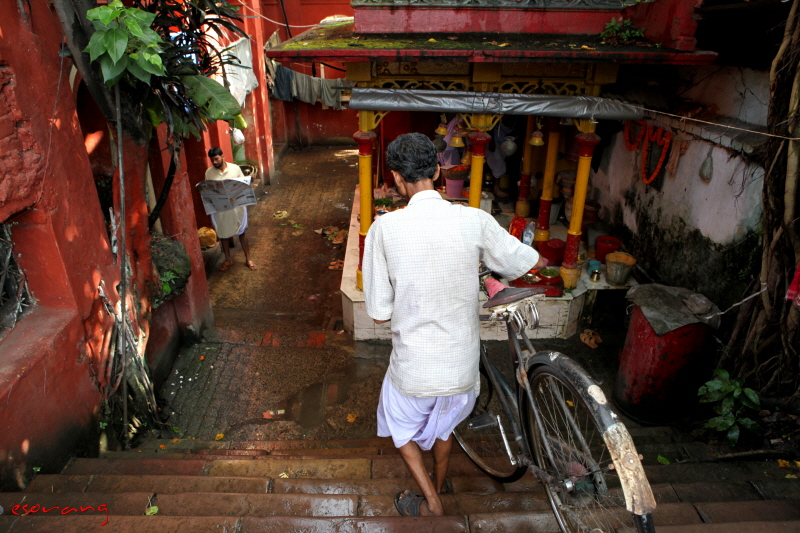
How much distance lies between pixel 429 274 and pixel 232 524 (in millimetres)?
1591

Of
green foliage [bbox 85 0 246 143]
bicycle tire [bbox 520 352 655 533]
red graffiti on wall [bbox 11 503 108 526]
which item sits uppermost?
green foliage [bbox 85 0 246 143]

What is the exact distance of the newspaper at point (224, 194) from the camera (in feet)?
25.1

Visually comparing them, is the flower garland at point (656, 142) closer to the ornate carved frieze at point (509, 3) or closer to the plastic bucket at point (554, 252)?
the plastic bucket at point (554, 252)

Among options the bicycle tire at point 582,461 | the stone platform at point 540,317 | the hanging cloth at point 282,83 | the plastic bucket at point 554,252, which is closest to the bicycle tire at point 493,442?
the bicycle tire at point 582,461

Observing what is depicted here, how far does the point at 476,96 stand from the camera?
5.53 meters

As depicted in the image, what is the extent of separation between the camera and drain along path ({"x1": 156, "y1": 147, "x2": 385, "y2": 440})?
493cm

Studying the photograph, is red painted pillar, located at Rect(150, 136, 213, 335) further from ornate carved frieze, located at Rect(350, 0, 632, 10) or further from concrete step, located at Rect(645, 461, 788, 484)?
concrete step, located at Rect(645, 461, 788, 484)

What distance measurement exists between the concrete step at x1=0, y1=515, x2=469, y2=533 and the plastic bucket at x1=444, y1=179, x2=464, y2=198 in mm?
6080

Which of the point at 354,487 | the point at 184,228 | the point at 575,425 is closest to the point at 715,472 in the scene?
the point at 575,425

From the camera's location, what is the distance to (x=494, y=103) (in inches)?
218

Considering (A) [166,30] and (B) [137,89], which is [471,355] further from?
(A) [166,30]

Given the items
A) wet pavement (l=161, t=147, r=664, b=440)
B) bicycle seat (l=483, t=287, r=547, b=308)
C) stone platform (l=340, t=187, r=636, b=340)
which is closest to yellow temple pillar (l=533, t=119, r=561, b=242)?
stone platform (l=340, t=187, r=636, b=340)

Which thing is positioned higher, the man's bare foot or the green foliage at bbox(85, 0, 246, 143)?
the green foliage at bbox(85, 0, 246, 143)

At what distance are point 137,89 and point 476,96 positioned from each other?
10.9 feet
